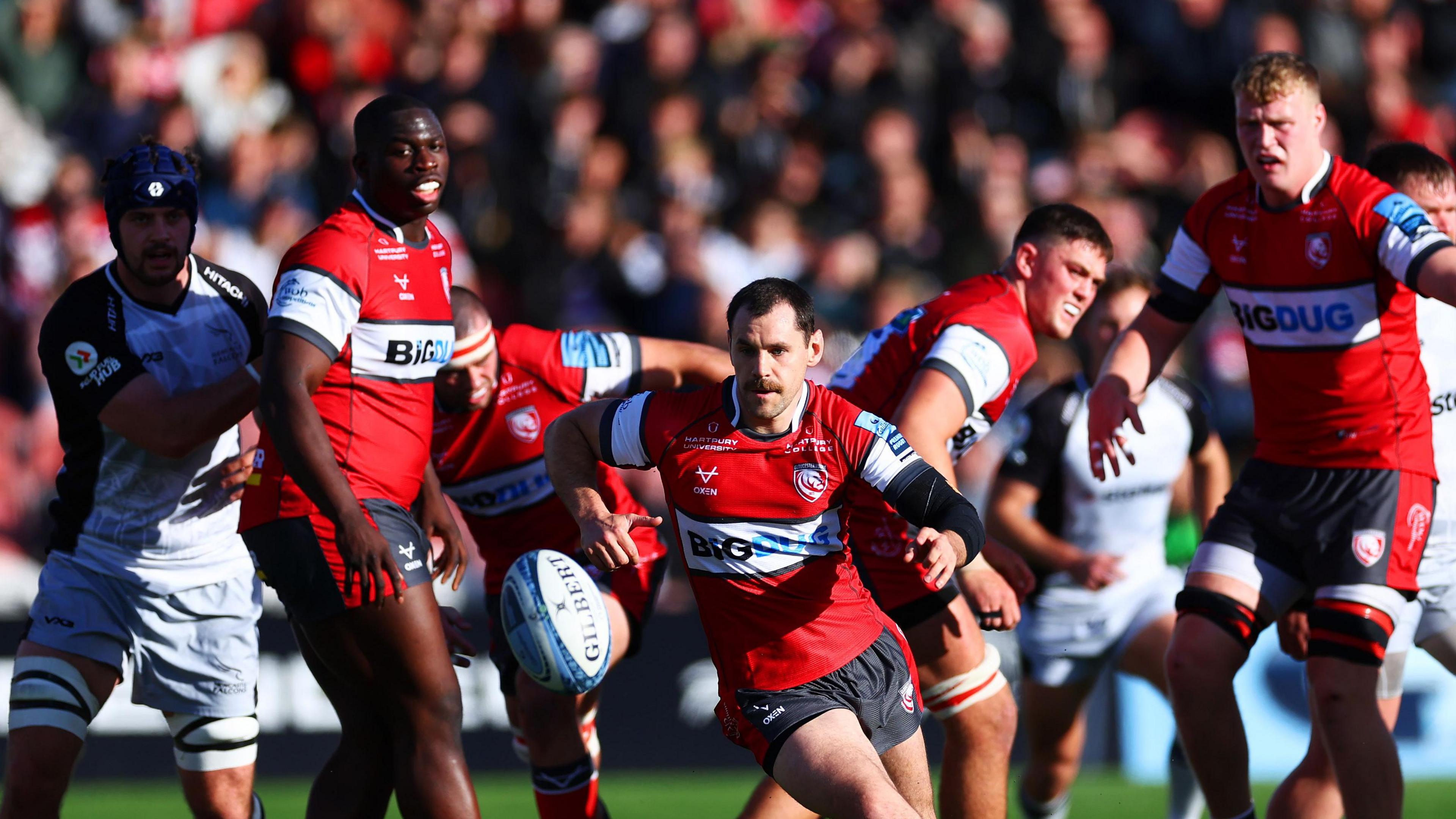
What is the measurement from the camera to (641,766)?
9.74 m

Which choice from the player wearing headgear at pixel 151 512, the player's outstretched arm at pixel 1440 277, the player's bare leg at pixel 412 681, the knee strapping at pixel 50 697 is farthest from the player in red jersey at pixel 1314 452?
the knee strapping at pixel 50 697

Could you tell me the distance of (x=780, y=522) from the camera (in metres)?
5.24

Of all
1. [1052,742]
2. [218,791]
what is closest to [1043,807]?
[1052,742]

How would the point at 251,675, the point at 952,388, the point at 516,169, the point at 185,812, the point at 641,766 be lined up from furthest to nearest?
the point at 516,169 → the point at 641,766 → the point at 185,812 → the point at 251,675 → the point at 952,388

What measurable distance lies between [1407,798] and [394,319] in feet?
20.6

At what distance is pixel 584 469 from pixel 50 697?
2.07 meters

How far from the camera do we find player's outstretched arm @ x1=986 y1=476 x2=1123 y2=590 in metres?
7.30

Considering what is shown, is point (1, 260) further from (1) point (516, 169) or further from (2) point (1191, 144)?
(2) point (1191, 144)

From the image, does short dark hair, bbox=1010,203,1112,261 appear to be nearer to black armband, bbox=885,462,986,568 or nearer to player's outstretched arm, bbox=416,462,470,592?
black armband, bbox=885,462,986,568

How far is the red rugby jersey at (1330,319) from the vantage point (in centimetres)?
573

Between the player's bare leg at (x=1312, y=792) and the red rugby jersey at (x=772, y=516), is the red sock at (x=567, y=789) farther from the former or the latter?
the player's bare leg at (x=1312, y=792)

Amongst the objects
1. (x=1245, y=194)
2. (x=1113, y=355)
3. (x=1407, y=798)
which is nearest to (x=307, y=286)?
(x=1113, y=355)

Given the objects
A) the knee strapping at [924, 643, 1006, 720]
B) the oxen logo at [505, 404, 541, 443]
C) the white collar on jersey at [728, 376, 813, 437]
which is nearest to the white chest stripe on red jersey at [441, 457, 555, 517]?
the oxen logo at [505, 404, 541, 443]

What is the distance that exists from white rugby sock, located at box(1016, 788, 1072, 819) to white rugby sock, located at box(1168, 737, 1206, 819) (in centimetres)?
50
